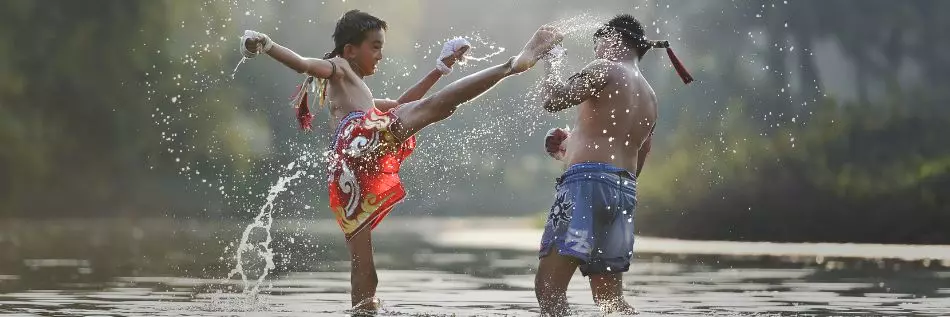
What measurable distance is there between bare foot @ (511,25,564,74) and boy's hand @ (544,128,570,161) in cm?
48

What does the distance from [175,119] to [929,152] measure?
60.0 ft

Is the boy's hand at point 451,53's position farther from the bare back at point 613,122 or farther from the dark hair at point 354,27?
the bare back at point 613,122

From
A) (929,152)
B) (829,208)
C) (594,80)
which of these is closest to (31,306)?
(594,80)

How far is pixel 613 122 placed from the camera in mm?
7484

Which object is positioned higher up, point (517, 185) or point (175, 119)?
point (517, 185)

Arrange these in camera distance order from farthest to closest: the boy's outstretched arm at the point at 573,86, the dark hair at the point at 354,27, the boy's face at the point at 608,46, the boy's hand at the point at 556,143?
1. the dark hair at the point at 354,27
2. the boy's hand at the point at 556,143
3. the boy's face at the point at 608,46
4. the boy's outstretched arm at the point at 573,86

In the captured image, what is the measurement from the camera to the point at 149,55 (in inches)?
1238

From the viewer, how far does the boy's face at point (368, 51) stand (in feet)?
27.3

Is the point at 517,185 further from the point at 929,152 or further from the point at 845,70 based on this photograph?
the point at 929,152

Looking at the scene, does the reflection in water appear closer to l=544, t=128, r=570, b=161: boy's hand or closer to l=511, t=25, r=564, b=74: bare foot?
A: l=544, t=128, r=570, b=161: boy's hand

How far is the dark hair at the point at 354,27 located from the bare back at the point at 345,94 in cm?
13

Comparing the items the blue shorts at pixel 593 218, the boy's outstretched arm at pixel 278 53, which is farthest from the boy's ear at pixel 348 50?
the blue shorts at pixel 593 218

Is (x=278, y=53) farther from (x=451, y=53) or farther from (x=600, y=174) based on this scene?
(x=600, y=174)

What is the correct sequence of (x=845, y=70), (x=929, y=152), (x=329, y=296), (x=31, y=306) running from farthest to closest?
(x=845, y=70) < (x=929, y=152) < (x=329, y=296) < (x=31, y=306)
